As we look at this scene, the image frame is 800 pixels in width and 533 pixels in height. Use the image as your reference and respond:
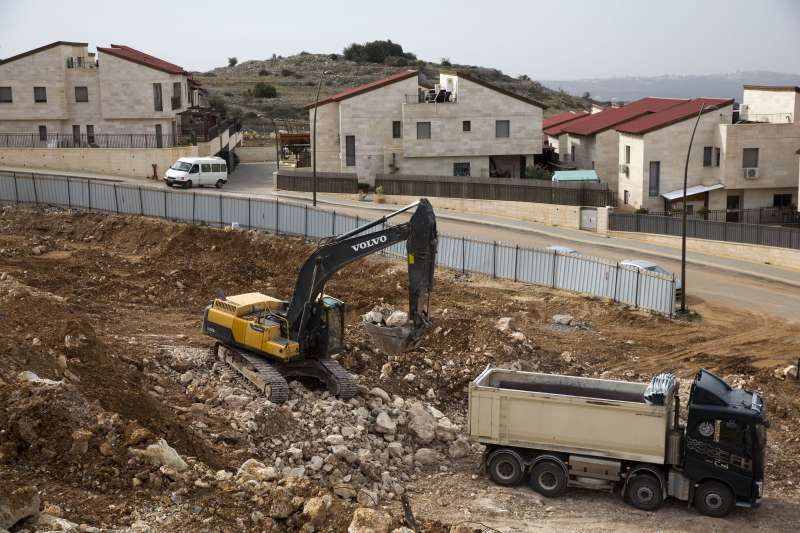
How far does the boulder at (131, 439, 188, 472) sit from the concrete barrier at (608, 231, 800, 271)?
3242 cm

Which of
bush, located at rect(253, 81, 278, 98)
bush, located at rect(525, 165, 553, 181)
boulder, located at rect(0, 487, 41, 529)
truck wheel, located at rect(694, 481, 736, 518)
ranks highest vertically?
bush, located at rect(253, 81, 278, 98)

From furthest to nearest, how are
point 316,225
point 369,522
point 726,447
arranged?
point 316,225 → point 726,447 → point 369,522

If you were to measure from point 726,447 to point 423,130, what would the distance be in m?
43.3

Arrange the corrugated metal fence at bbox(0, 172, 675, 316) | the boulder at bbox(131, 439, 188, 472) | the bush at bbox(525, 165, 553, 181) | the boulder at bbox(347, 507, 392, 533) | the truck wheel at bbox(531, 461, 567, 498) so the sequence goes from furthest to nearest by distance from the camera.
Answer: the bush at bbox(525, 165, 553, 181)
the corrugated metal fence at bbox(0, 172, 675, 316)
the truck wheel at bbox(531, 461, 567, 498)
the boulder at bbox(131, 439, 188, 472)
the boulder at bbox(347, 507, 392, 533)

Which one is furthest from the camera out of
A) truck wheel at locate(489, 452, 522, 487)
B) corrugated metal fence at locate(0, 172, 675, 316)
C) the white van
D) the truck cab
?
the white van

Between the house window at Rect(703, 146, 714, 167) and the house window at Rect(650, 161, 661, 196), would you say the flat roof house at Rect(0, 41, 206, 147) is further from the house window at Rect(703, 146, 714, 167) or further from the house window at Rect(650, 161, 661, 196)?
the house window at Rect(703, 146, 714, 167)

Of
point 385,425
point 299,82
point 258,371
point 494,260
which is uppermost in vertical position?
point 299,82

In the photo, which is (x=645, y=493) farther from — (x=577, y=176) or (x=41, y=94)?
(x=41, y=94)

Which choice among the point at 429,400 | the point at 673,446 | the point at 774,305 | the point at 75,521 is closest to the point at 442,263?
the point at 774,305

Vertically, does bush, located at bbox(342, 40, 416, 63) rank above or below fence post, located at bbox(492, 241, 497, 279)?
above

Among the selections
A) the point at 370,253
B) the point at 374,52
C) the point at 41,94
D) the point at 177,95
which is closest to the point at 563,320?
the point at 370,253

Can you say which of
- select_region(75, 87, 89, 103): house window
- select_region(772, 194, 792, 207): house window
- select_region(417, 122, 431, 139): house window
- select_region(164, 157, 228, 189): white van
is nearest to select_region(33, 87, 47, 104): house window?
select_region(75, 87, 89, 103): house window

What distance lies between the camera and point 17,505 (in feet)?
44.8

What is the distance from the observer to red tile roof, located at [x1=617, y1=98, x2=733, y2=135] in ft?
172
